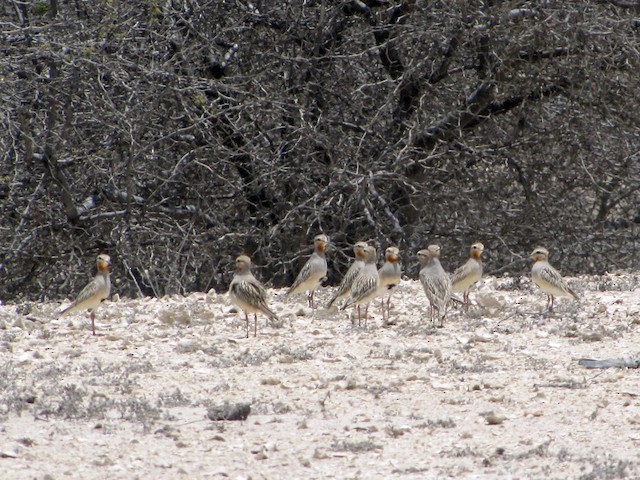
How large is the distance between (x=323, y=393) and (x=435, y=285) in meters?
2.96

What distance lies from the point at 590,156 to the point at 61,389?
38.6ft

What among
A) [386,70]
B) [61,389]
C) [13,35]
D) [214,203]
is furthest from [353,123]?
[61,389]

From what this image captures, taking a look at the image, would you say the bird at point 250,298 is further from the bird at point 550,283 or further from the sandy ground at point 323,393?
the bird at point 550,283

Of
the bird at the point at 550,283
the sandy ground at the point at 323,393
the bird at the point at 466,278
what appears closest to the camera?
the sandy ground at the point at 323,393

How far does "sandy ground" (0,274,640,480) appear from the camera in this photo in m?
7.02

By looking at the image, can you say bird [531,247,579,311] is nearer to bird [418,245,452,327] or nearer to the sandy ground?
the sandy ground

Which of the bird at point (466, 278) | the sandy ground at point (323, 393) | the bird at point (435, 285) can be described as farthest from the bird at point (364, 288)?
the bird at point (466, 278)

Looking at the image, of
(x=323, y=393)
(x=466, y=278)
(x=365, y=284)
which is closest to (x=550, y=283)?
(x=466, y=278)

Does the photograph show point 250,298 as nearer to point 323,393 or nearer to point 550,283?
point 323,393

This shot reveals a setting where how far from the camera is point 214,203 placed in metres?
18.3

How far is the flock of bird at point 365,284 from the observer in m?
11.0

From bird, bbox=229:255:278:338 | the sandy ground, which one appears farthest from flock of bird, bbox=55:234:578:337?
the sandy ground

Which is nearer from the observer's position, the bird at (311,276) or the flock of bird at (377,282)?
the flock of bird at (377,282)

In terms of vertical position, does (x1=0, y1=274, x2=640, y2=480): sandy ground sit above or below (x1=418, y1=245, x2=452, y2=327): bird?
below
